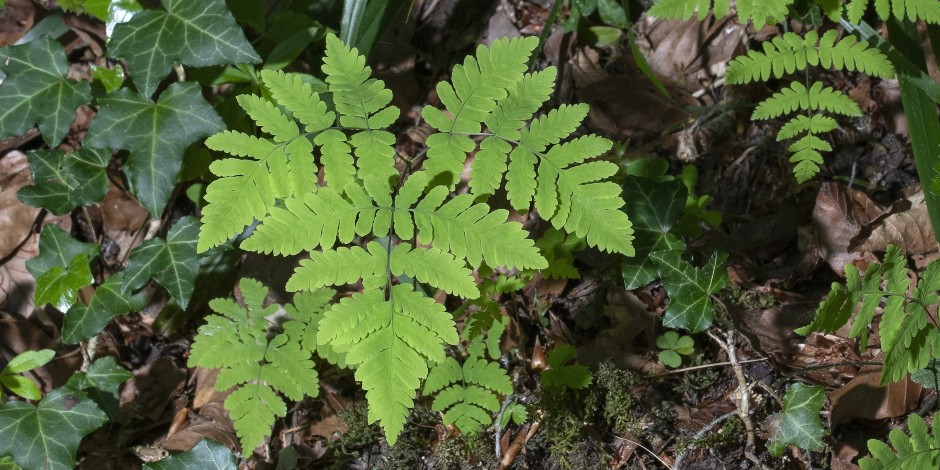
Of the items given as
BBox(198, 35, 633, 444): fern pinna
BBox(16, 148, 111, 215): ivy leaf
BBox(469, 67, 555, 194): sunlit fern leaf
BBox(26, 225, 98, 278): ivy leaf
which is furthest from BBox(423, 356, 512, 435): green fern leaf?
BBox(16, 148, 111, 215): ivy leaf

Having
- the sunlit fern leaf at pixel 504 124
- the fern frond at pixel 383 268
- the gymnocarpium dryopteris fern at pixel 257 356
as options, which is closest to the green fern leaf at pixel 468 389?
the gymnocarpium dryopteris fern at pixel 257 356

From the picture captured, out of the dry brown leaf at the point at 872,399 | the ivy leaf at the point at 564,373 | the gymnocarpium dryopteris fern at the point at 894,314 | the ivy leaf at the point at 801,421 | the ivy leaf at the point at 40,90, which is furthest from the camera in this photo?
the ivy leaf at the point at 40,90

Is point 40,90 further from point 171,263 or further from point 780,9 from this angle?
point 780,9

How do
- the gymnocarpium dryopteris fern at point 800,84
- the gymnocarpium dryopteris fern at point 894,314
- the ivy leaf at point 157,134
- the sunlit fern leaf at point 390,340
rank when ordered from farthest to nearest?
the ivy leaf at point 157,134 → the gymnocarpium dryopteris fern at point 800,84 → the gymnocarpium dryopteris fern at point 894,314 → the sunlit fern leaf at point 390,340

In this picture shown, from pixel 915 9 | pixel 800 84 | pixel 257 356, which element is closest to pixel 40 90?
pixel 257 356

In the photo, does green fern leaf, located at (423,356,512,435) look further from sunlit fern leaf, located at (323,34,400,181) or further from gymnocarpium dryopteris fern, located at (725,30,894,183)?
gymnocarpium dryopteris fern, located at (725,30,894,183)

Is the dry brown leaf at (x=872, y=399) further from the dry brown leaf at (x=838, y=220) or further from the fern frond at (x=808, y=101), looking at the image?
the fern frond at (x=808, y=101)
